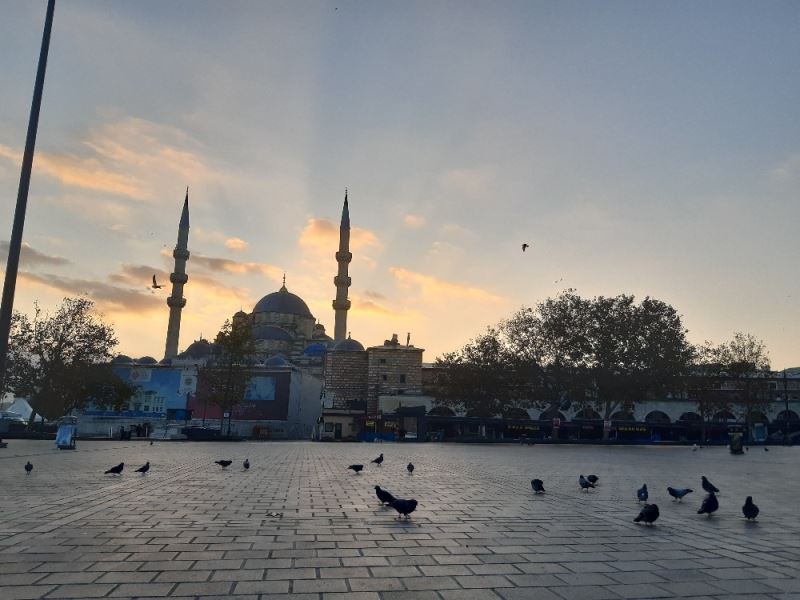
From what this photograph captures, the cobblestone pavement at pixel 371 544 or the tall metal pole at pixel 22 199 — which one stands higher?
the tall metal pole at pixel 22 199

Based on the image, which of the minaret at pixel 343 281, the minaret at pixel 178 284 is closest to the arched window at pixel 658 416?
the minaret at pixel 343 281

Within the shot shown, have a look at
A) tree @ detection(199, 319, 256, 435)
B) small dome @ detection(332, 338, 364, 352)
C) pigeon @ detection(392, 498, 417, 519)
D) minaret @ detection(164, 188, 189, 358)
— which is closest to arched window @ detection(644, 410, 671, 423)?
small dome @ detection(332, 338, 364, 352)

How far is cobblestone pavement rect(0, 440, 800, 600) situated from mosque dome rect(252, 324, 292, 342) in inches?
2939

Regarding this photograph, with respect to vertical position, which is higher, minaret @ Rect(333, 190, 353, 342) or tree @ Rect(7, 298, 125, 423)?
minaret @ Rect(333, 190, 353, 342)

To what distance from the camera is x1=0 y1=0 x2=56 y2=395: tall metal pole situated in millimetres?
13609

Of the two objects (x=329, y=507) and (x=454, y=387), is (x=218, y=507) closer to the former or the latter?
(x=329, y=507)

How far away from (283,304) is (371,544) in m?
87.5

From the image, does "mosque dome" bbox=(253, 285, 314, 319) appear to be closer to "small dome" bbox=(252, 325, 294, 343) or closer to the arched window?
"small dome" bbox=(252, 325, 294, 343)

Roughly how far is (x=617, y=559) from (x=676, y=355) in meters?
44.2

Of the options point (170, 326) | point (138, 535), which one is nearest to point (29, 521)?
point (138, 535)

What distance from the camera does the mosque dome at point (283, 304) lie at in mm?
91000

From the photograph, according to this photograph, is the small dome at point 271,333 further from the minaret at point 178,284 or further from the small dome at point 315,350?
the minaret at point 178,284

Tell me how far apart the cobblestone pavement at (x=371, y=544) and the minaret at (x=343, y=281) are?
6434 centimetres

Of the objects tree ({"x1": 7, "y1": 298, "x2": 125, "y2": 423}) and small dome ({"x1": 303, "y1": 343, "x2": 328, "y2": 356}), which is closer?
tree ({"x1": 7, "y1": 298, "x2": 125, "y2": 423})
